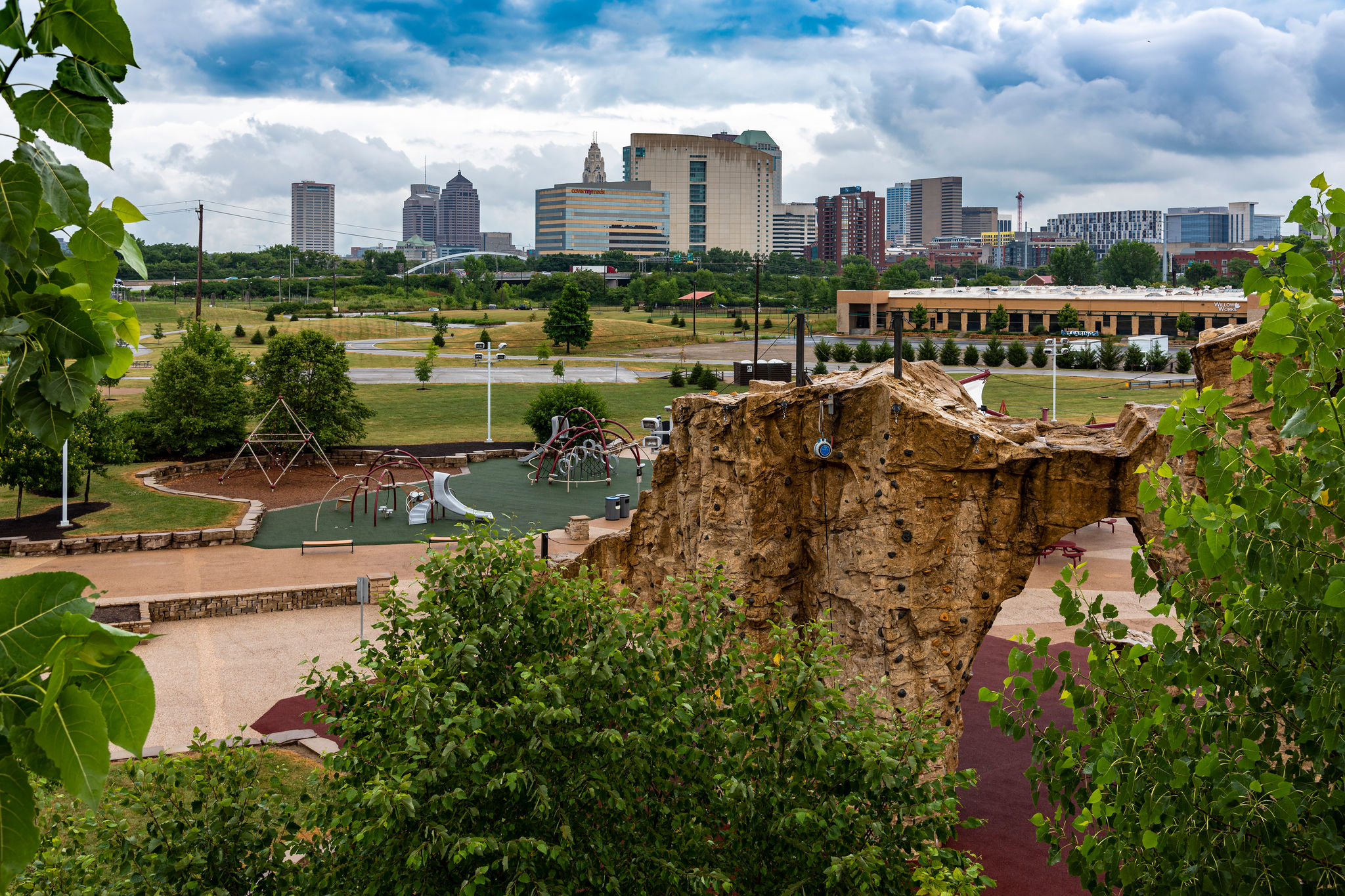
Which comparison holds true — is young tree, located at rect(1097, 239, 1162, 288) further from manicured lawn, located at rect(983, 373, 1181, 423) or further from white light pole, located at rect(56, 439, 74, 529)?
white light pole, located at rect(56, 439, 74, 529)

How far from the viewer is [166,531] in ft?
87.9

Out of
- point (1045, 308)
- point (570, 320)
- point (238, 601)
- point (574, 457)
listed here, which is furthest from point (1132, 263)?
point (238, 601)

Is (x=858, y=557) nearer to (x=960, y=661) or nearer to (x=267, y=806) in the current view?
(x=960, y=661)

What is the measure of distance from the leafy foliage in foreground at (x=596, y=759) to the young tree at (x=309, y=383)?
1264 inches

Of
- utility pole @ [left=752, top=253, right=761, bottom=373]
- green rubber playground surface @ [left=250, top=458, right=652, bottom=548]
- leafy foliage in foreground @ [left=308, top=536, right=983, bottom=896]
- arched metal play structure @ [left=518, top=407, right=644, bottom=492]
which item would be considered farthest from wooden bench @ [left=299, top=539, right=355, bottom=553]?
leafy foliage in foreground @ [left=308, top=536, right=983, bottom=896]

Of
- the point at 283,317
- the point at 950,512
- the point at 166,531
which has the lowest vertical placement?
the point at 166,531

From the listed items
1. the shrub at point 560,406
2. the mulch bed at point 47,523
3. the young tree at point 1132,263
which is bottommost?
the mulch bed at point 47,523

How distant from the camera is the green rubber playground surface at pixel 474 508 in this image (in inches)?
1117

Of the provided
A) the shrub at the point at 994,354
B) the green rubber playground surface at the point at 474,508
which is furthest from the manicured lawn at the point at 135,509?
the shrub at the point at 994,354

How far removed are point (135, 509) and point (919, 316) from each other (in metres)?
68.1

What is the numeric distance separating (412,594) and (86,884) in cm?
1560

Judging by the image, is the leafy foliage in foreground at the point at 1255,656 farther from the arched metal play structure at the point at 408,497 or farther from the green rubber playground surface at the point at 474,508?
the arched metal play structure at the point at 408,497

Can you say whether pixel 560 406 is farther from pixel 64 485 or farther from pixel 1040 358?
pixel 1040 358

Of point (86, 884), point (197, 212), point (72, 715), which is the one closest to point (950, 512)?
point (86, 884)
